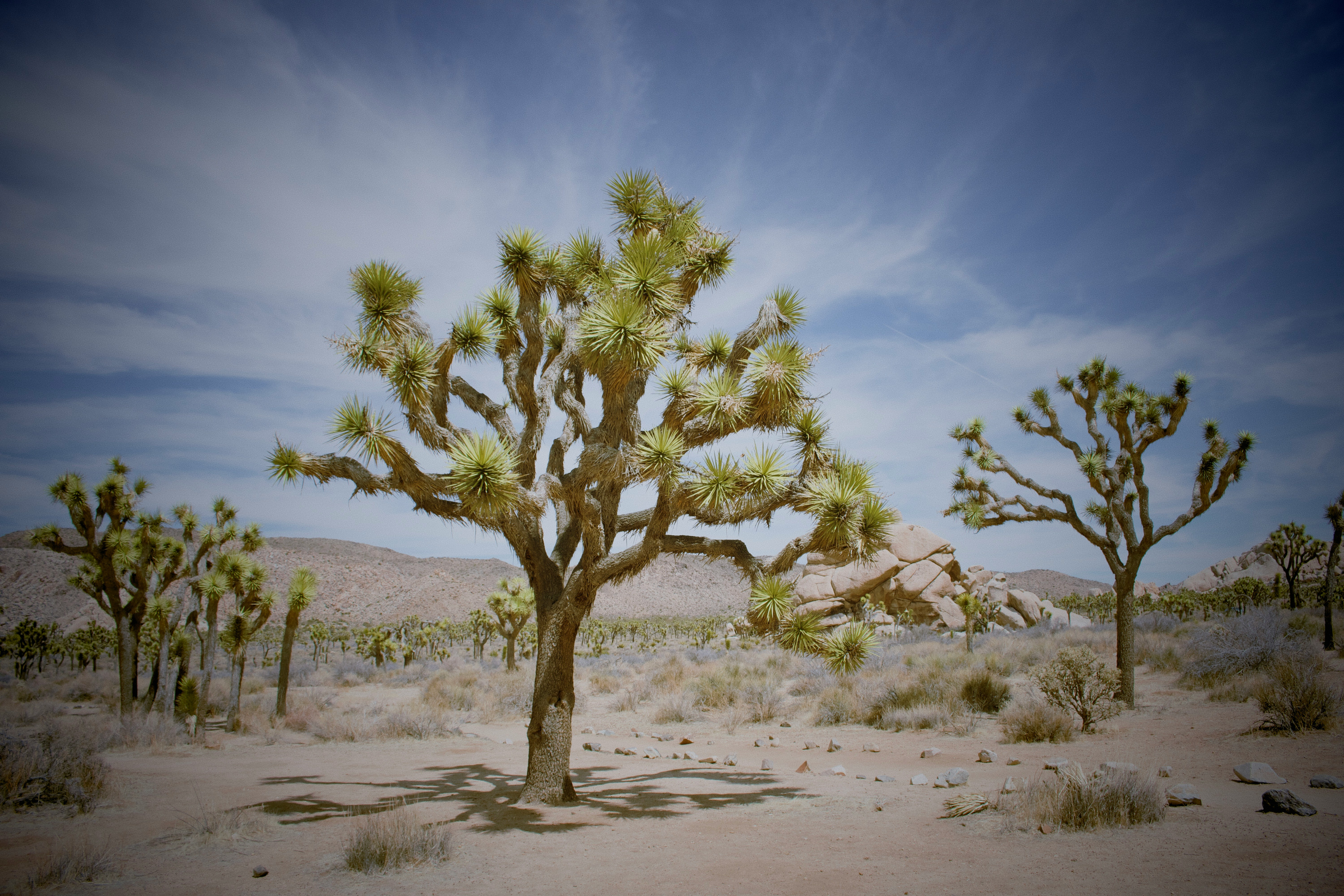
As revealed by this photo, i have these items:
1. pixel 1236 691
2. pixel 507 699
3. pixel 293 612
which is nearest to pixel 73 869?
pixel 293 612

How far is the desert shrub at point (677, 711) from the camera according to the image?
49.5 ft

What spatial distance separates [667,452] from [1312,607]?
118 feet

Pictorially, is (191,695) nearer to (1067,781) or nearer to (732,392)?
(732,392)

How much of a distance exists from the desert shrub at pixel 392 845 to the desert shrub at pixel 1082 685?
10051 millimetres

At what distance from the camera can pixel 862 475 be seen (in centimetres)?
671

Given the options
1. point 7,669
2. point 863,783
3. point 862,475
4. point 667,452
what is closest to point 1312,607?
point 863,783

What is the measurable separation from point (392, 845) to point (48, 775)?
5918mm

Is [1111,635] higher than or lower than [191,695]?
higher

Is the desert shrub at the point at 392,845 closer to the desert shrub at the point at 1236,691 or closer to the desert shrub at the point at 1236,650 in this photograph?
Answer: the desert shrub at the point at 1236,691

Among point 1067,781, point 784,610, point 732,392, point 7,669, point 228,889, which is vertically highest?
point 732,392

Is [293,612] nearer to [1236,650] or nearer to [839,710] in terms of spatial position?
[839,710]

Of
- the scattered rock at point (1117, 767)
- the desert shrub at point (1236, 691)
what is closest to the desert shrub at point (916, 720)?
the desert shrub at point (1236, 691)

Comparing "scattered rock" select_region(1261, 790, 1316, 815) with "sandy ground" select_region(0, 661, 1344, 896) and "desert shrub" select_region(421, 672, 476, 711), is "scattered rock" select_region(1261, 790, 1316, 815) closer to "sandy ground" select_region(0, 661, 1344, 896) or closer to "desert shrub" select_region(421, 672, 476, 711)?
"sandy ground" select_region(0, 661, 1344, 896)

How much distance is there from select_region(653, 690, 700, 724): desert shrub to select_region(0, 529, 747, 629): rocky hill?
Result: 20.6m
